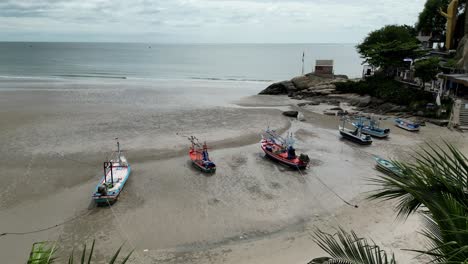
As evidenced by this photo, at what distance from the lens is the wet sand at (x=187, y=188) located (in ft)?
47.4

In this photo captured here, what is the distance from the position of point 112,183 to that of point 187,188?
13.0ft

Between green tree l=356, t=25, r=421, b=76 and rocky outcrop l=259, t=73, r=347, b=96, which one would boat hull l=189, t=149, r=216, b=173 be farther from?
green tree l=356, t=25, r=421, b=76

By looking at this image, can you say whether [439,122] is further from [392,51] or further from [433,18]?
[433,18]

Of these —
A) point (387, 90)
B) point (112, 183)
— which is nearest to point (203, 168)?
point (112, 183)

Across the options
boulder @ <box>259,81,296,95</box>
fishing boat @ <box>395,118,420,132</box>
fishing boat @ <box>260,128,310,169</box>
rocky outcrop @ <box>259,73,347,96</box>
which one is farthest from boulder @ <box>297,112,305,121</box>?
boulder @ <box>259,81,296,95</box>

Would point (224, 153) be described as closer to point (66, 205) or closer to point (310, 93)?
point (66, 205)

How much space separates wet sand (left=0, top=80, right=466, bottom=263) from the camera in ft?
47.4

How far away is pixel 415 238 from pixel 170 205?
432 inches

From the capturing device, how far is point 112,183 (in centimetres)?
1878

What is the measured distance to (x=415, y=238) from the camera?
14180 mm

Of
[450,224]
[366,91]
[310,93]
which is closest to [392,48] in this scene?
[366,91]

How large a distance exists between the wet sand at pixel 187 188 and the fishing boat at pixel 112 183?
461 millimetres

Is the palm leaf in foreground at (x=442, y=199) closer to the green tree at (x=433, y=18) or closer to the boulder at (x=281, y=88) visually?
the boulder at (x=281, y=88)

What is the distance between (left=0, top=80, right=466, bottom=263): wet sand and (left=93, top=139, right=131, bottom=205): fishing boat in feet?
1.51
